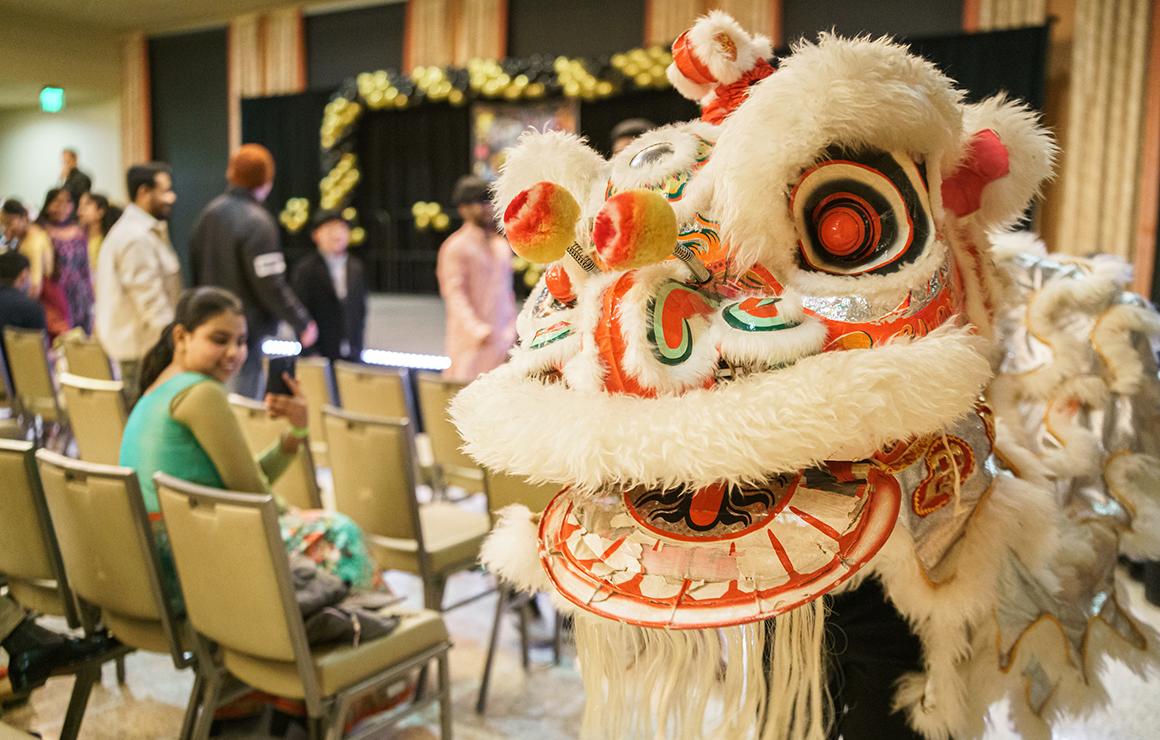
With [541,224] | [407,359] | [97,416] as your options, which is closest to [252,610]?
[541,224]

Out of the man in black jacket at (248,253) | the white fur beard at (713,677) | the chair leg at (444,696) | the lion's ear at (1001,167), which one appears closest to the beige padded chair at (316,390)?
the man in black jacket at (248,253)

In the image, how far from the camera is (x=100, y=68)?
11.6 feet

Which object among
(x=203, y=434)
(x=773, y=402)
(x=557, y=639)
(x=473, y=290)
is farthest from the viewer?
(x=473, y=290)

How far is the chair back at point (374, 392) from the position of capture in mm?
3381

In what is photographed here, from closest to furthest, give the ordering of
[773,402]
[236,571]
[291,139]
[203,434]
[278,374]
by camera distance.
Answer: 1. [773,402]
2. [236,571]
3. [203,434]
4. [278,374]
5. [291,139]

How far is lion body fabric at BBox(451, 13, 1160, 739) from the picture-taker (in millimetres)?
973

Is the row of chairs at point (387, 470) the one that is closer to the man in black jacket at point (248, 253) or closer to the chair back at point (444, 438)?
the chair back at point (444, 438)

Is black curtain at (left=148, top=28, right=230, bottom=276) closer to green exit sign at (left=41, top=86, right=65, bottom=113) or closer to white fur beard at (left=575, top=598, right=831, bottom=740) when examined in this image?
green exit sign at (left=41, top=86, right=65, bottom=113)

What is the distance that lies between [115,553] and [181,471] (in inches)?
9.4

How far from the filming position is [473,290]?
4.35 metres

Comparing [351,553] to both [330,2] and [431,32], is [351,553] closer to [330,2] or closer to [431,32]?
[431,32]

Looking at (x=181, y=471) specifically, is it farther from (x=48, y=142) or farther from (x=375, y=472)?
(x=48, y=142)

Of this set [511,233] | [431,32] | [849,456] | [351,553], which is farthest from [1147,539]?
[431,32]

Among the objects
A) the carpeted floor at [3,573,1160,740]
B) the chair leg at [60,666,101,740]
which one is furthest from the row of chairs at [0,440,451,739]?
the carpeted floor at [3,573,1160,740]
